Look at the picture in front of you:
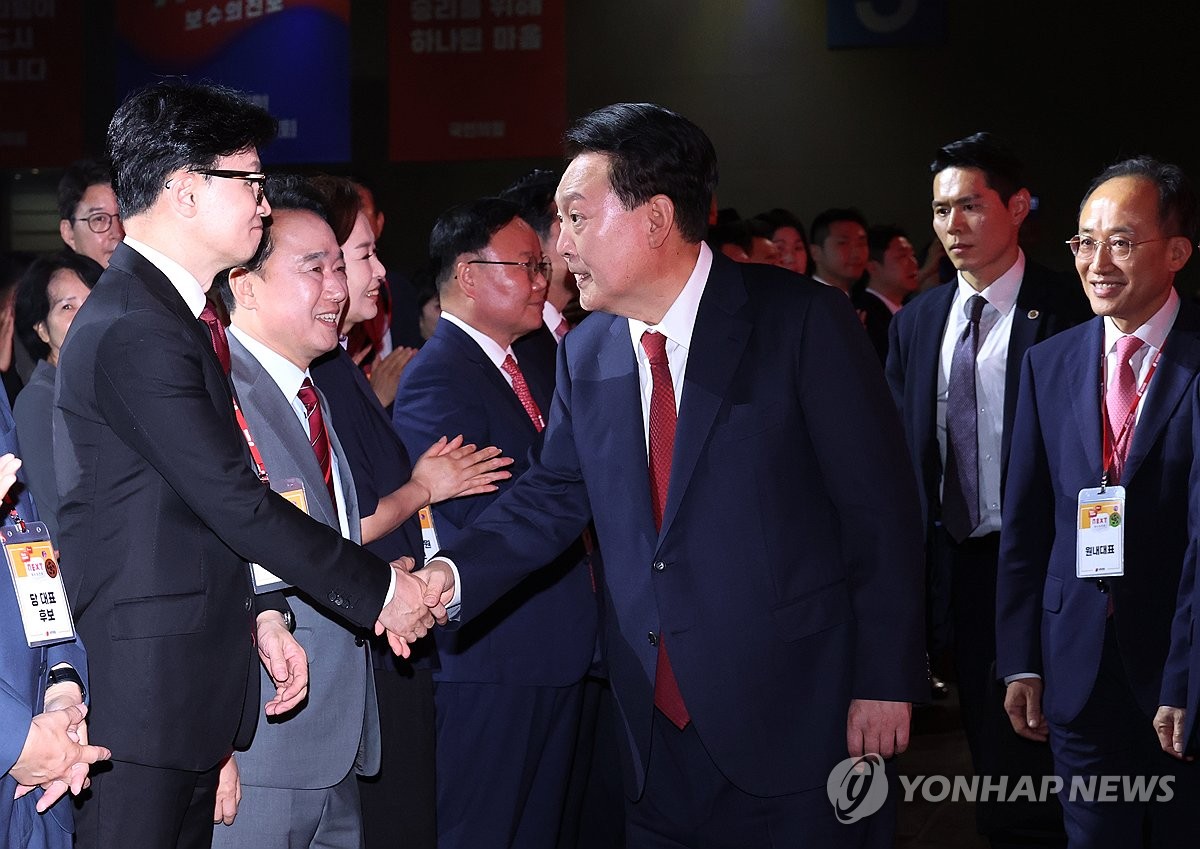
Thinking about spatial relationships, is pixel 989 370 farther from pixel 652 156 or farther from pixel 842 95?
pixel 842 95

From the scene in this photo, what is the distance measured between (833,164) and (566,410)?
669cm

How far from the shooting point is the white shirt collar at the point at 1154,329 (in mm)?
3059

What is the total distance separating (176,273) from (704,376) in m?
0.88

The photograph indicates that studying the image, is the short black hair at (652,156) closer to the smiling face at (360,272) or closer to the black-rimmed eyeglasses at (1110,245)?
the smiling face at (360,272)

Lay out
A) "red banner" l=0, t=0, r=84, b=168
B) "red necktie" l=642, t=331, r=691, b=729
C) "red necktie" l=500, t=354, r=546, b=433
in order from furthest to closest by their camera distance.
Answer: "red banner" l=0, t=0, r=84, b=168 → "red necktie" l=500, t=354, r=546, b=433 → "red necktie" l=642, t=331, r=691, b=729

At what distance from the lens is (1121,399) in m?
3.01

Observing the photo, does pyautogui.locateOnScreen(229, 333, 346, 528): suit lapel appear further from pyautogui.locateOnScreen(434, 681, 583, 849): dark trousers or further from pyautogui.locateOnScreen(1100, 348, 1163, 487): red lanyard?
pyautogui.locateOnScreen(1100, 348, 1163, 487): red lanyard

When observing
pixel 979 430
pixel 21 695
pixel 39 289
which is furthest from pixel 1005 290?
pixel 21 695

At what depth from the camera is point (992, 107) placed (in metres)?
8.65

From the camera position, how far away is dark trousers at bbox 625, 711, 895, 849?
2.27 metres

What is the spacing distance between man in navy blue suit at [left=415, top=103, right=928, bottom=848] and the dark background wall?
6.68 meters

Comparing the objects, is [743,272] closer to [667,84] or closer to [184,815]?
[184,815]

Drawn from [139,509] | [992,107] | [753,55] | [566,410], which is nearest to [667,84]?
[753,55]

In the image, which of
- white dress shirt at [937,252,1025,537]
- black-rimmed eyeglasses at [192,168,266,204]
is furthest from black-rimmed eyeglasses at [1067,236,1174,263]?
black-rimmed eyeglasses at [192,168,266,204]
